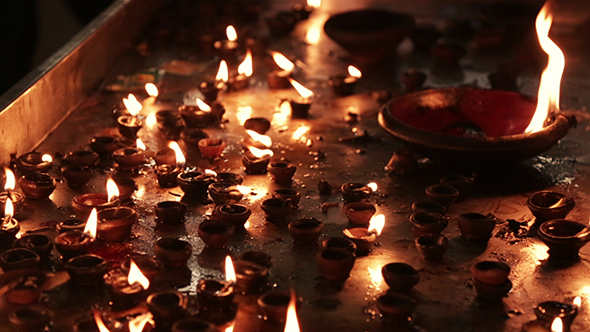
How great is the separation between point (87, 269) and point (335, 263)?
1.23 m

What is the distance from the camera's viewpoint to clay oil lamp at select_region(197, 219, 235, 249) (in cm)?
411

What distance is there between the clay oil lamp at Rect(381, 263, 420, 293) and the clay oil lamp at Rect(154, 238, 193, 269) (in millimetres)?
1025

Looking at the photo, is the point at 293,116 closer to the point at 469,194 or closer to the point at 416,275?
the point at 469,194

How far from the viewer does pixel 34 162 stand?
16.9ft

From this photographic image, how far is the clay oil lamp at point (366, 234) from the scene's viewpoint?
413cm

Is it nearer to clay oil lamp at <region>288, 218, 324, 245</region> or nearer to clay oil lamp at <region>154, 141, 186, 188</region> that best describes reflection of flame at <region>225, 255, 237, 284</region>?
clay oil lamp at <region>288, 218, 324, 245</region>

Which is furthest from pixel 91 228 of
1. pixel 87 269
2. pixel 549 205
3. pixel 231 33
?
pixel 231 33

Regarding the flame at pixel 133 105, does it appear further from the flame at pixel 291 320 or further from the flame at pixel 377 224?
the flame at pixel 291 320

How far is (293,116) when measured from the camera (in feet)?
21.1

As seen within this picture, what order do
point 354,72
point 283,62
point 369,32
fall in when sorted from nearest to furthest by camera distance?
1. point 354,72
2. point 283,62
3. point 369,32

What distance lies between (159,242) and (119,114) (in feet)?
7.82

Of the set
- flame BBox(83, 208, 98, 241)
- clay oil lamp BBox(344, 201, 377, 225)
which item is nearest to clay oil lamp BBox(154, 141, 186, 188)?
flame BBox(83, 208, 98, 241)

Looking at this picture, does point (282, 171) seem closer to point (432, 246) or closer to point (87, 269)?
point (432, 246)

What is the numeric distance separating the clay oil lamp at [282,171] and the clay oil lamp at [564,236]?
166 cm
